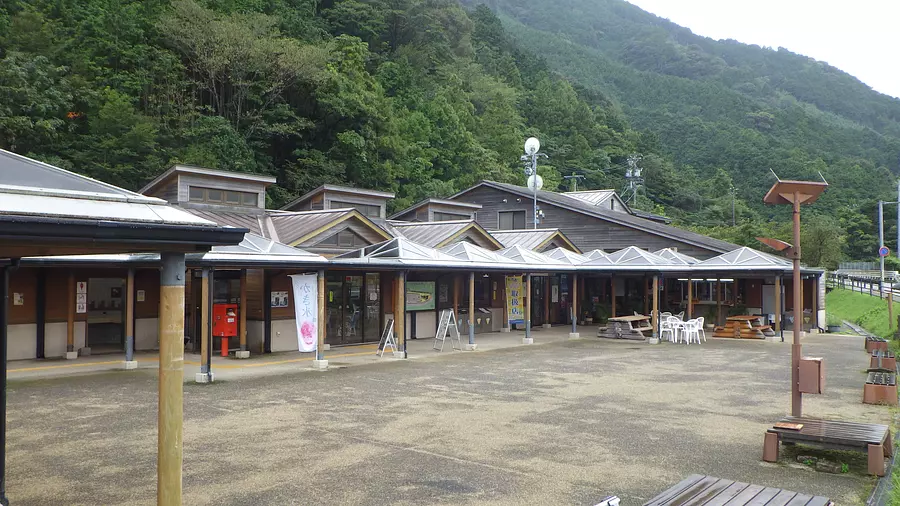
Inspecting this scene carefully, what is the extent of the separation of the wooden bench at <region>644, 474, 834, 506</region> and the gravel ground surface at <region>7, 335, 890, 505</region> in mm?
671

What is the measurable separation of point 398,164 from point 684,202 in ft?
115

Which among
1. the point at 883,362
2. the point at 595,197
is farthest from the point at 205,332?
the point at 595,197

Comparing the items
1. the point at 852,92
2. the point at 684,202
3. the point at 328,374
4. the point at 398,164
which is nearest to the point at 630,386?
the point at 328,374

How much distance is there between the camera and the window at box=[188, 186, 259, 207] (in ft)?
62.8

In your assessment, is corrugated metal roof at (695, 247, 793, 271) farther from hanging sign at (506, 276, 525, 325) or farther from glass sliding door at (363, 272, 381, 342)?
glass sliding door at (363, 272, 381, 342)

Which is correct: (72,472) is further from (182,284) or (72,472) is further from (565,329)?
(565,329)

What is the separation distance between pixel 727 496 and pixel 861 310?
30.0 m

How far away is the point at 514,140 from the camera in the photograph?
56156 mm

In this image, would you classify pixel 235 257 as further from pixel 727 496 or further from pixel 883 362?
pixel 883 362

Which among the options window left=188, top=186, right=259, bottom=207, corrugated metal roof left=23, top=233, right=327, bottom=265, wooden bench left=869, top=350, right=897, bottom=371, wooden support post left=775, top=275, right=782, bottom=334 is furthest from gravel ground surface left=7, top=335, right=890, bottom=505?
window left=188, top=186, right=259, bottom=207

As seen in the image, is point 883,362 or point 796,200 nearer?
point 796,200

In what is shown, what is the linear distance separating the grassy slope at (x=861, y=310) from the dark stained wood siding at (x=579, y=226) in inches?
244

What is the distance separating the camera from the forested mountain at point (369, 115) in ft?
94.0

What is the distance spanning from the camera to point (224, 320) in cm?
1527
